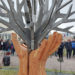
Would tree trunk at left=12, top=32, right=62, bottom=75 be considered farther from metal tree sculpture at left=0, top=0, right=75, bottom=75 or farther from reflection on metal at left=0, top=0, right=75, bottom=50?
reflection on metal at left=0, top=0, right=75, bottom=50

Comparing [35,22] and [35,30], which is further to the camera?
[35,30]

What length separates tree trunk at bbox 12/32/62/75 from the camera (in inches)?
75.0

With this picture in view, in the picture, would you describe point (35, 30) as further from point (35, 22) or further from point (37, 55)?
point (37, 55)

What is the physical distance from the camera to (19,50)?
85.4 inches

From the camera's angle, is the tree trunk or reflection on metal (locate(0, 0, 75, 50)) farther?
reflection on metal (locate(0, 0, 75, 50))

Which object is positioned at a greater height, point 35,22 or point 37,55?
point 35,22

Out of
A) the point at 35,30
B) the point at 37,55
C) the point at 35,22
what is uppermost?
the point at 35,22

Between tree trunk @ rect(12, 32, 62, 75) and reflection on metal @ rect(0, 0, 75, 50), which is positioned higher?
reflection on metal @ rect(0, 0, 75, 50)

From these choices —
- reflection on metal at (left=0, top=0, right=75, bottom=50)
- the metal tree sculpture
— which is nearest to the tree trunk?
the metal tree sculpture

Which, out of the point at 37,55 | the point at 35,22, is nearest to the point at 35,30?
the point at 35,22

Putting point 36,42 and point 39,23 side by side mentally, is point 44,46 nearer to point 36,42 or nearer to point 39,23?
point 36,42

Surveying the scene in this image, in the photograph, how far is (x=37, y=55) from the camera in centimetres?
200

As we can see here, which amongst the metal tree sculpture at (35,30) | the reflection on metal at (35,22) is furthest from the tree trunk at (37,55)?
the reflection on metal at (35,22)

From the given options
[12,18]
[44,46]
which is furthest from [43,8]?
[44,46]
